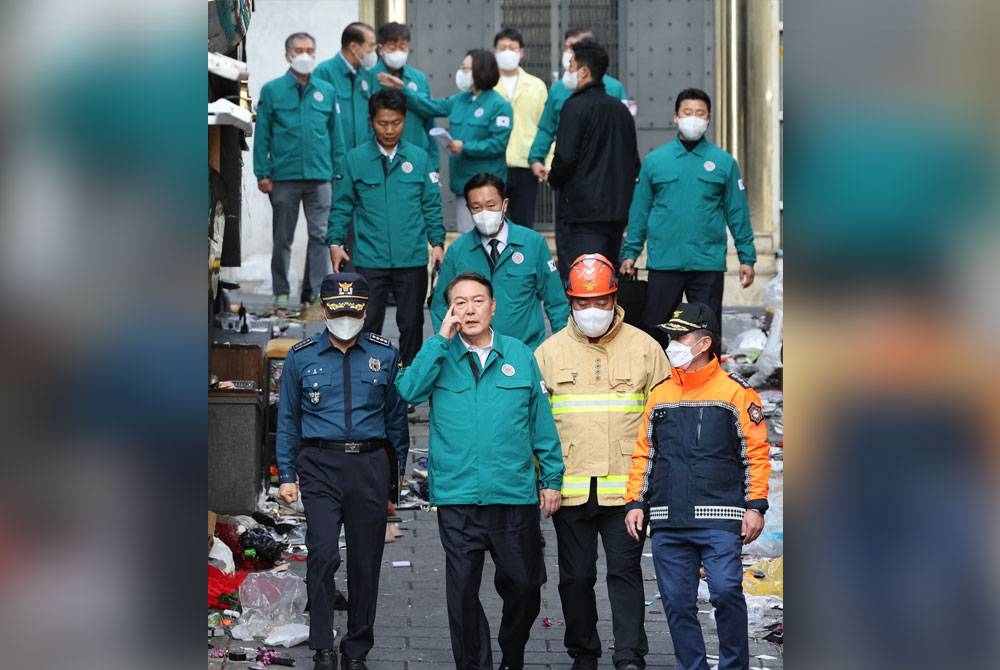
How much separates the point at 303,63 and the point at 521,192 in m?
2.16

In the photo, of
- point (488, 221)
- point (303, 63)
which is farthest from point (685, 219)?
point (303, 63)

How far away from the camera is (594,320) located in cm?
730

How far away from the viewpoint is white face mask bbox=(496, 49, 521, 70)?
1334cm

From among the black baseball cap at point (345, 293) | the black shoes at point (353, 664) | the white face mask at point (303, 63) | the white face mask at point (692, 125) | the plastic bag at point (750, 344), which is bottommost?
the black shoes at point (353, 664)

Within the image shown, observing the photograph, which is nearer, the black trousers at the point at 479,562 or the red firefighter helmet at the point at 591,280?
the black trousers at the point at 479,562

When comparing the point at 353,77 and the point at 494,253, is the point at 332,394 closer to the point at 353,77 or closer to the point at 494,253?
the point at 494,253

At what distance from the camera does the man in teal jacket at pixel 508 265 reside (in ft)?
29.2

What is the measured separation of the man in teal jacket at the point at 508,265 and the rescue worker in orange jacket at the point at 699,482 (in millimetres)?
2220

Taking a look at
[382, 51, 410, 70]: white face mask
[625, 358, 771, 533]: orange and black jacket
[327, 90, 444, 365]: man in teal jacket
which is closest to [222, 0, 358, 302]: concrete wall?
[382, 51, 410, 70]: white face mask

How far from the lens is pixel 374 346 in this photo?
7.44 meters

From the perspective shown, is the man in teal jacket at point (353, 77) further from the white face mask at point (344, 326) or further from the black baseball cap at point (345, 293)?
the white face mask at point (344, 326)

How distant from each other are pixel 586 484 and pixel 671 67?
10.6 m

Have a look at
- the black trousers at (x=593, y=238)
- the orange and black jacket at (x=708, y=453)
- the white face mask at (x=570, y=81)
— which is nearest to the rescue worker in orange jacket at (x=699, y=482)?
the orange and black jacket at (x=708, y=453)

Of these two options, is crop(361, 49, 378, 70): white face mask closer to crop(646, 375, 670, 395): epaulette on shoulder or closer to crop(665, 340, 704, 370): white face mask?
crop(646, 375, 670, 395): epaulette on shoulder
